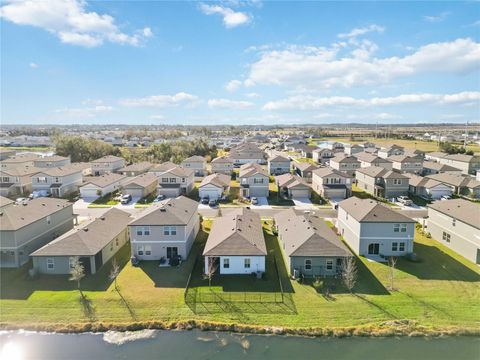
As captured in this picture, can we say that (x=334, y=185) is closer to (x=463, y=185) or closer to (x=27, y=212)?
(x=463, y=185)

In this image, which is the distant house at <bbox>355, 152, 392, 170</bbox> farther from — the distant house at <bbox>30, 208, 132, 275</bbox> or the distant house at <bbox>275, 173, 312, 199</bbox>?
the distant house at <bbox>30, 208, 132, 275</bbox>

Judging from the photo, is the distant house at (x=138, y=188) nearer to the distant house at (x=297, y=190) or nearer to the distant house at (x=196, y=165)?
the distant house at (x=196, y=165)

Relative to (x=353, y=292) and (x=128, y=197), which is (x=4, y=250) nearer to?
(x=128, y=197)

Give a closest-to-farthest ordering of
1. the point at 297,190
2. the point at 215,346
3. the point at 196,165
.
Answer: the point at 215,346 → the point at 297,190 → the point at 196,165

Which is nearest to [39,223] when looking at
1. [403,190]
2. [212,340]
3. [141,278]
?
[141,278]

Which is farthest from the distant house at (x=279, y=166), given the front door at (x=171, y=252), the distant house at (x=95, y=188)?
the front door at (x=171, y=252)

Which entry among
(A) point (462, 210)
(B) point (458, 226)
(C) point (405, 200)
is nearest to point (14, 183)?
(B) point (458, 226)

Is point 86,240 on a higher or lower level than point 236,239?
lower
